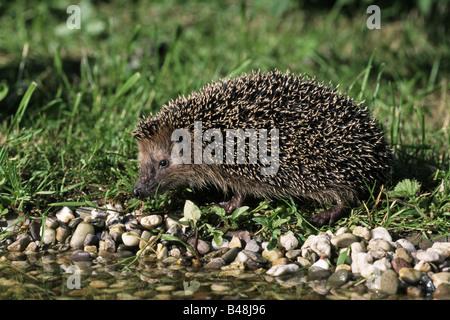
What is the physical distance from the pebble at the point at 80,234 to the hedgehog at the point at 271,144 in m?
0.55

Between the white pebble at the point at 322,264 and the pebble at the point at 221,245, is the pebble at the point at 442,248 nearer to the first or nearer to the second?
the white pebble at the point at 322,264

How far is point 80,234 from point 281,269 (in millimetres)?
2008

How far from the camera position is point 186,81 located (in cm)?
793

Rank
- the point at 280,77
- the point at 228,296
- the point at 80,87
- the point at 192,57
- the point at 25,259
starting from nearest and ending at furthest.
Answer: the point at 228,296
the point at 25,259
the point at 280,77
the point at 80,87
the point at 192,57

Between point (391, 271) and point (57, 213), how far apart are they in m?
3.34

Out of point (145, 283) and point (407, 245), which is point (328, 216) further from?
point (145, 283)

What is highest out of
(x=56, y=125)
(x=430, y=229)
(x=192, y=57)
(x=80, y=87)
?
(x=192, y=57)

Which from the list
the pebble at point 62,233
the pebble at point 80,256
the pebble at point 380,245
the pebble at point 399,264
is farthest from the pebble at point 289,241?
the pebble at point 62,233

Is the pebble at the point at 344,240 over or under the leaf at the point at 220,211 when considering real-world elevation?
under

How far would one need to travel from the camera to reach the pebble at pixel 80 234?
17.4 ft

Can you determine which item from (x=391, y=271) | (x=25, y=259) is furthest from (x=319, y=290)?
(x=25, y=259)

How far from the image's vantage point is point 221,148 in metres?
5.38

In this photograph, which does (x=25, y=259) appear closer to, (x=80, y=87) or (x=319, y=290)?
→ (x=319, y=290)

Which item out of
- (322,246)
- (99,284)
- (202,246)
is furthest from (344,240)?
(99,284)
